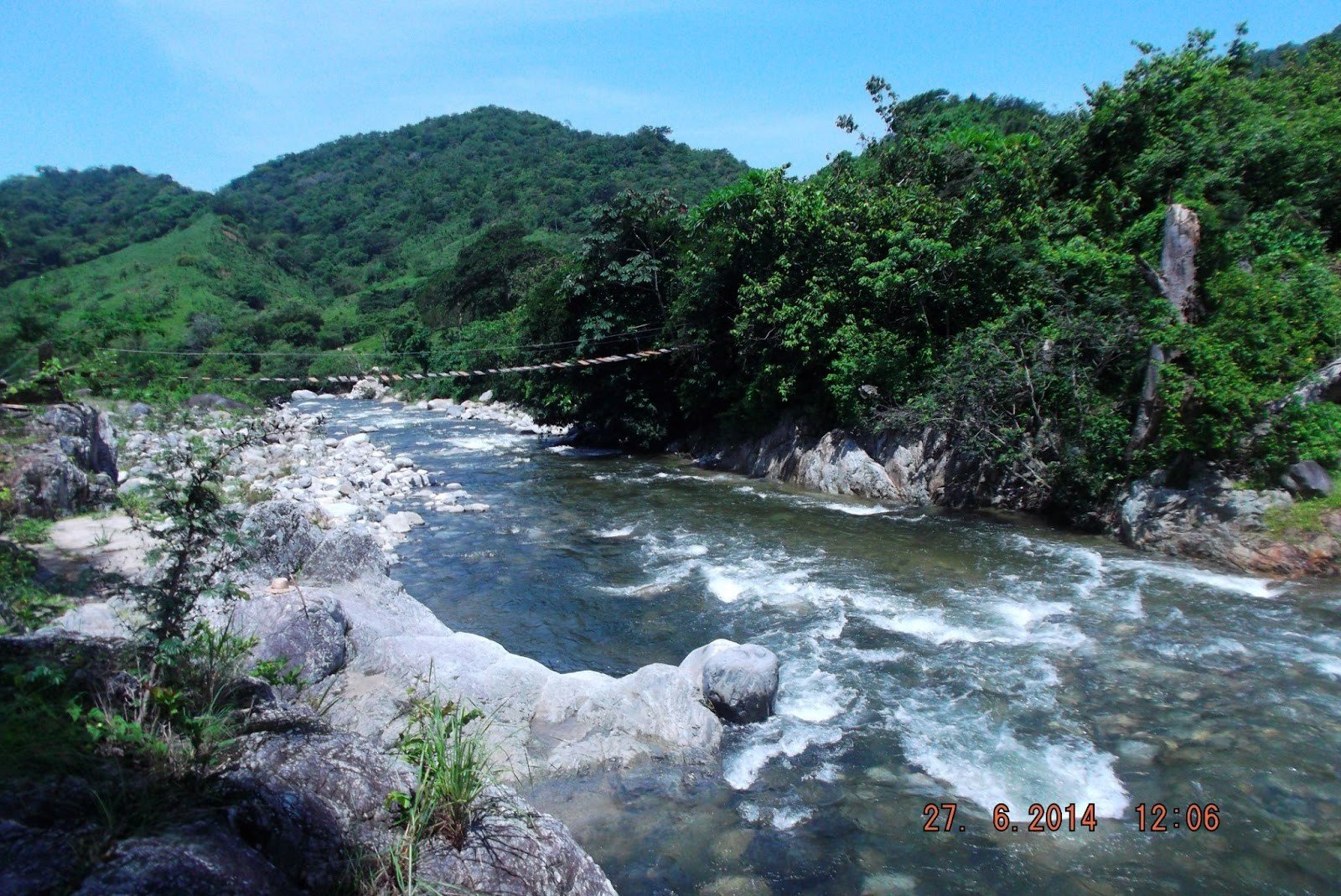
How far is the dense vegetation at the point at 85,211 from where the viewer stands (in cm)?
2833

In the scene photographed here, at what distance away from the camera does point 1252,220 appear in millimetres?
13094

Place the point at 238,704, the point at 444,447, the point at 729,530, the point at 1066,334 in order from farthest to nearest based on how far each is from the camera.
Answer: the point at 444,447
the point at 729,530
the point at 1066,334
the point at 238,704

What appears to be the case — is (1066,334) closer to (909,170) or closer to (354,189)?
(909,170)

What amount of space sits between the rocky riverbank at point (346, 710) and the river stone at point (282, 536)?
0.02m

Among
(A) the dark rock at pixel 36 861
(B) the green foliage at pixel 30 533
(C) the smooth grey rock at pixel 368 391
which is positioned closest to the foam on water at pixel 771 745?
(A) the dark rock at pixel 36 861

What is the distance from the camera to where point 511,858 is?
3.85m

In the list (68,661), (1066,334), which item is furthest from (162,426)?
(1066,334)

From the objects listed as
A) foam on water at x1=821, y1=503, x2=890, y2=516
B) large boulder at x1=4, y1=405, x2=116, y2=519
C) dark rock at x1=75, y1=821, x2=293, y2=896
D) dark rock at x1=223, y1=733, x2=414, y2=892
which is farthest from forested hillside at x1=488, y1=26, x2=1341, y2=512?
large boulder at x1=4, y1=405, x2=116, y2=519

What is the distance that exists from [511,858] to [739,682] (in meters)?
3.27

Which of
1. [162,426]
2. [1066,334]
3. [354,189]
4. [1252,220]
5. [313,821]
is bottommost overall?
[313,821]

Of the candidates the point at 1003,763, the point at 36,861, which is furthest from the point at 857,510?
the point at 36,861

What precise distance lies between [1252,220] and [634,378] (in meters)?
14.7

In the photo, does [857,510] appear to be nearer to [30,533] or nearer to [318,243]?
[30,533]

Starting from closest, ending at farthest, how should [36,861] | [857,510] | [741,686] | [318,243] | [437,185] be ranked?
[36,861] → [741,686] → [857,510] → [318,243] → [437,185]
